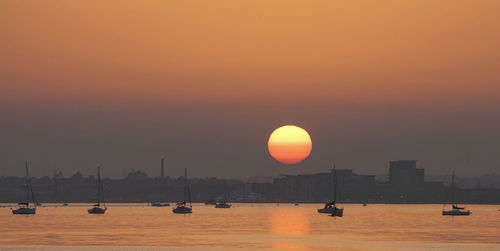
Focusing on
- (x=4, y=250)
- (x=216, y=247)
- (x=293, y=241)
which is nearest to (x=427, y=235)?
(x=293, y=241)

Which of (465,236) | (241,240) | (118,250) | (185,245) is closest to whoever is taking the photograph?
(118,250)

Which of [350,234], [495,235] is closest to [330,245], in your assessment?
[350,234]

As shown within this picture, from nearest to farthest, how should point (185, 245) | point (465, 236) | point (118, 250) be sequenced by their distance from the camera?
point (118, 250)
point (185, 245)
point (465, 236)

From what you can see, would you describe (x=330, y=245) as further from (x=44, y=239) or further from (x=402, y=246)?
(x=44, y=239)

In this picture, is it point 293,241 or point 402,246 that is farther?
point 293,241

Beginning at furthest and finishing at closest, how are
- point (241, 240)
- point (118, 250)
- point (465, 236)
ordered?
point (465, 236) → point (241, 240) → point (118, 250)

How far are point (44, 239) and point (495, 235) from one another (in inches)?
2650

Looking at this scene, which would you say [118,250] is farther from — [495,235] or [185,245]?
[495,235]

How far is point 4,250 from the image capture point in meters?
101

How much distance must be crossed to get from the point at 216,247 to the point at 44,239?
2838cm

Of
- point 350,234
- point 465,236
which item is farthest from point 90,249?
point 465,236

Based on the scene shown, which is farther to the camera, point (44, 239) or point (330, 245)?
point (44, 239)

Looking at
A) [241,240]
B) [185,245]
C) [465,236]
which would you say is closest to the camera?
[185,245]

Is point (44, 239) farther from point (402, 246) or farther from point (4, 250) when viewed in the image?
point (402, 246)
